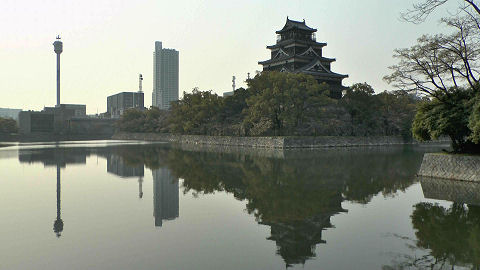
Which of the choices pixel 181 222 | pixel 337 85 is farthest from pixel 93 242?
pixel 337 85

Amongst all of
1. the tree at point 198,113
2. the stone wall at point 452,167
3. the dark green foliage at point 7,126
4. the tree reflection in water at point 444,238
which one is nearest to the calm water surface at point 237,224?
the tree reflection in water at point 444,238

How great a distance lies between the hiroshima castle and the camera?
60.8 m

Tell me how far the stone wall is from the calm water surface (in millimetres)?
1545

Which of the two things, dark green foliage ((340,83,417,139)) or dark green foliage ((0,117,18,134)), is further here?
dark green foliage ((0,117,18,134))

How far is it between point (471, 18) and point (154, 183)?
669 inches

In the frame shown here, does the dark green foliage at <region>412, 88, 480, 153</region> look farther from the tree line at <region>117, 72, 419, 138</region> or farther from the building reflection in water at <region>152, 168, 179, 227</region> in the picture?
the tree line at <region>117, 72, 419, 138</region>

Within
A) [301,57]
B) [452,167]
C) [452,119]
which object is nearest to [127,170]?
[452,167]

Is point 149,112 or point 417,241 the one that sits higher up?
point 149,112

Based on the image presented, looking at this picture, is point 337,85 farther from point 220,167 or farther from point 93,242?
point 93,242

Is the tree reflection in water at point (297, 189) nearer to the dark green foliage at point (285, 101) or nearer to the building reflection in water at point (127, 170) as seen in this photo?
the building reflection in water at point (127, 170)

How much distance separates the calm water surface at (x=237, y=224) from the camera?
7.91m

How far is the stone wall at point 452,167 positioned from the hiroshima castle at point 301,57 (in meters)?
39.7

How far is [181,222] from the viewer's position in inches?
440

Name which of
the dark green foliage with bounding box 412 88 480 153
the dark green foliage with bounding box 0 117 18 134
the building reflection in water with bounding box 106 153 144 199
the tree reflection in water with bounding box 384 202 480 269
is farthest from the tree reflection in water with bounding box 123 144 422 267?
the dark green foliage with bounding box 0 117 18 134
